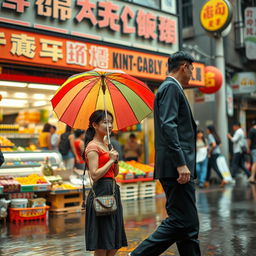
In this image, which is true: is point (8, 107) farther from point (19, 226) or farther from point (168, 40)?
point (19, 226)

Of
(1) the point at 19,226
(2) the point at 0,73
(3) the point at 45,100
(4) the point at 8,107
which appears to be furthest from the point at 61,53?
(4) the point at 8,107

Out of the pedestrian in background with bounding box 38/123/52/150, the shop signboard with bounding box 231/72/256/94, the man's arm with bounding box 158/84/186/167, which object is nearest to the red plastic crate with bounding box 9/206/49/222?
the pedestrian in background with bounding box 38/123/52/150

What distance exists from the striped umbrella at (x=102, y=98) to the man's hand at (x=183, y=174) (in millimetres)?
1350

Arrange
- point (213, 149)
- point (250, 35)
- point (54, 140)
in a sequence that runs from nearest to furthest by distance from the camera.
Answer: point (54, 140), point (213, 149), point (250, 35)

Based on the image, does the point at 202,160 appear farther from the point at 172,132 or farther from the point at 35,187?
the point at 172,132

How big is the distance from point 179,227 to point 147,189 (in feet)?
25.7

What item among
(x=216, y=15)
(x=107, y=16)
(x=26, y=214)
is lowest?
(x=26, y=214)

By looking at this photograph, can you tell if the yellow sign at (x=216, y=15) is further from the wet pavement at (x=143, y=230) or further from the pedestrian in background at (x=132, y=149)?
the wet pavement at (x=143, y=230)

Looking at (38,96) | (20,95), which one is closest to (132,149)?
(38,96)

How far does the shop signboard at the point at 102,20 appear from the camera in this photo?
11.1m

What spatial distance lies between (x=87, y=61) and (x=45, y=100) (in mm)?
3473

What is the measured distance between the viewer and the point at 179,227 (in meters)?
4.09

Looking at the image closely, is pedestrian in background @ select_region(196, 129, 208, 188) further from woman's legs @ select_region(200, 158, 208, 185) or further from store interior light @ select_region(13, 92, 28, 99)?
store interior light @ select_region(13, 92, 28, 99)

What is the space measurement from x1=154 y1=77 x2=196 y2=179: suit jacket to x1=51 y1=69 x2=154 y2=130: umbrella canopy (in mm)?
892
